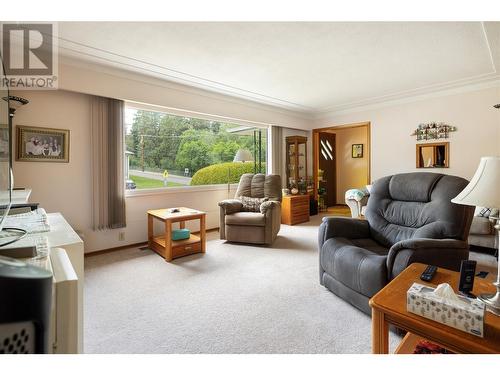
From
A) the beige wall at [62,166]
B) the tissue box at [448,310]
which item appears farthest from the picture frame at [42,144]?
the tissue box at [448,310]

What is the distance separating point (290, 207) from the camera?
4.86 metres

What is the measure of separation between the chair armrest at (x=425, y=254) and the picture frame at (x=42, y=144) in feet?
11.4

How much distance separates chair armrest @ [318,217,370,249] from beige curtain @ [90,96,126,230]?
257cm

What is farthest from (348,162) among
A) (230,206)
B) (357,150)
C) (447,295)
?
(447,295)

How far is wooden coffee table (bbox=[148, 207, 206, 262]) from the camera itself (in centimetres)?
296

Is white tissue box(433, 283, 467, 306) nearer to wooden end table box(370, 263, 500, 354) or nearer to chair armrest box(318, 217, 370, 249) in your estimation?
wooden end table box(370, 263, 500, 354)

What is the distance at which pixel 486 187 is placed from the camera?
116cm

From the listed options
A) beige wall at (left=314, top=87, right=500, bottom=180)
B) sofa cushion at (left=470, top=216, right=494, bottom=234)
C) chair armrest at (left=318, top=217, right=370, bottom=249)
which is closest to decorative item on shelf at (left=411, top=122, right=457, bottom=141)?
beige wall at (left=314, top=87, right=500, bottom=180)

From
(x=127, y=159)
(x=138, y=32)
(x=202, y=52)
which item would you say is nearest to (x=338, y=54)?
(x=202, y=52)

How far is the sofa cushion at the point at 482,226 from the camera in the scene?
9.93 ft

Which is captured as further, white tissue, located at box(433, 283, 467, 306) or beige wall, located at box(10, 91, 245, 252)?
beige wall, located at box(10, 91, 245, 252)
